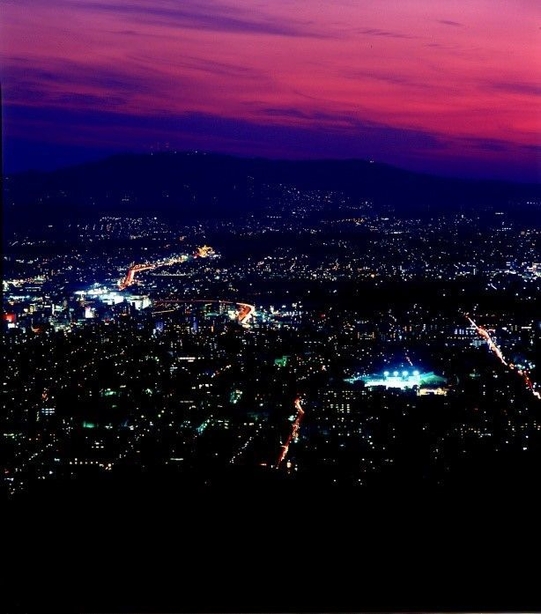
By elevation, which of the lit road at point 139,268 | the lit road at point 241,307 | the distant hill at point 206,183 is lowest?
the lit road at point 241,307

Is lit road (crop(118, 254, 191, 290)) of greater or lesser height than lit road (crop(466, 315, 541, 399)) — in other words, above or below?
above

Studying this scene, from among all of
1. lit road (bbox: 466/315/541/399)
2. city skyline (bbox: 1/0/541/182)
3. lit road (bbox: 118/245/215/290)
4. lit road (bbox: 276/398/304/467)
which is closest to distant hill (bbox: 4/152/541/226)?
city skyline (bbox: 1/0/541/182)

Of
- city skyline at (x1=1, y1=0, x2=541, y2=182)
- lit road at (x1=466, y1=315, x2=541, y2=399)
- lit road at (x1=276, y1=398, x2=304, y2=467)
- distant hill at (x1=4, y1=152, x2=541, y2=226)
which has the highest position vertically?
city skyline at (x1=1, y1=0, x2=541, y2=182)

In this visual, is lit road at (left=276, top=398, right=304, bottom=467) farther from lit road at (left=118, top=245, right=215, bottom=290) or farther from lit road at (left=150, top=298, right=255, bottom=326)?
lit road at (left=118, top=245, right=215, bottom=290)

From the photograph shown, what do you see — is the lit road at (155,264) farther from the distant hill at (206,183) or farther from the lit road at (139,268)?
the distant hill at (206,183)

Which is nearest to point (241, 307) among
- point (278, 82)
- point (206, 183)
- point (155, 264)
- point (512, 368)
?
point (155, 264)

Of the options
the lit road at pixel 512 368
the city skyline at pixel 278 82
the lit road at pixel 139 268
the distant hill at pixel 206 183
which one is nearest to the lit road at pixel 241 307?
the lit road at pixel 139 268

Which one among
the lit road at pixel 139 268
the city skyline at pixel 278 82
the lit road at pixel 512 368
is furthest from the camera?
the lit road at pixel 139 268
